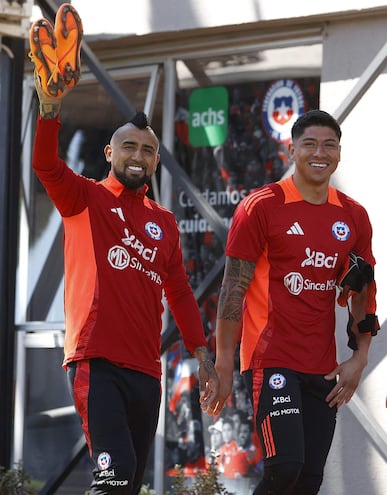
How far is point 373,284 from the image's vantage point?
5.74 metres

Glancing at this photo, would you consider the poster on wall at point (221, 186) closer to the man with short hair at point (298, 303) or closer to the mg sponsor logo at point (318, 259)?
the man with short hair at point (298, 303)

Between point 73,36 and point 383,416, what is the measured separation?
350cm

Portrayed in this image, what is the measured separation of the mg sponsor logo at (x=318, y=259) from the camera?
5.54 m

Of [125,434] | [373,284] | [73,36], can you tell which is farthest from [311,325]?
[73,36]

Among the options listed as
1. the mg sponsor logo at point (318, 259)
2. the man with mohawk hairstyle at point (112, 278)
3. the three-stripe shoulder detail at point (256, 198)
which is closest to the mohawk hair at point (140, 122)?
the man with mohawk hairstyle at point (112, 278)

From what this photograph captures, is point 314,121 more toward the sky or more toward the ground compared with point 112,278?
more toward the sky

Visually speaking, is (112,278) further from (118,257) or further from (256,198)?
(256,198)

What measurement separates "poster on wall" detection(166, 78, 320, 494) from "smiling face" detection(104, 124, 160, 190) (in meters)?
2.89

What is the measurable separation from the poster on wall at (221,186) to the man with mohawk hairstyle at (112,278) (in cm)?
272

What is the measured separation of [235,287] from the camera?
5.57 meters

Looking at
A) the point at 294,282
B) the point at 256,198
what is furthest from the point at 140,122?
the point at 294,282

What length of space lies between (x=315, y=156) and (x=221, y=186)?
3.20 m

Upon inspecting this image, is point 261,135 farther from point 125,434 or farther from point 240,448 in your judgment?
point 125,434

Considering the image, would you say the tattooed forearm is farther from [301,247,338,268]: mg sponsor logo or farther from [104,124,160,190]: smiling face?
[104,124,160,190]: smiling face
